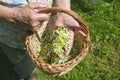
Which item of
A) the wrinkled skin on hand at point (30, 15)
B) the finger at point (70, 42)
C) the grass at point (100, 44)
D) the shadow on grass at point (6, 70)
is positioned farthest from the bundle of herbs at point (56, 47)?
the shadow on grass at point (6, 70)

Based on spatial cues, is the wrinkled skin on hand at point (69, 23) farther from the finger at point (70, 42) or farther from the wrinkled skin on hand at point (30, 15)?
the wrinkled skin on hand at point (30, 15)

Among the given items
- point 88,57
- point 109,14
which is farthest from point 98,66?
point 109,14

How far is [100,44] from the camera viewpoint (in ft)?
9.38

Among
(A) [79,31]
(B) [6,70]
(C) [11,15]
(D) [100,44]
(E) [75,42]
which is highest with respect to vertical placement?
(C) [11,15]

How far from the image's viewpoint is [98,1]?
309cm

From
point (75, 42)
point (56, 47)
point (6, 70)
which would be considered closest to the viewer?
point (56, 47)

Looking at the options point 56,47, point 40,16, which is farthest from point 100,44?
point 40,16

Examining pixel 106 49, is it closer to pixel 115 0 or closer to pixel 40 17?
pixel 115 0

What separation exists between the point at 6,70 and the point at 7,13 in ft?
3.90

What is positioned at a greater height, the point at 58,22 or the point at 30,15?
the point at 30,15

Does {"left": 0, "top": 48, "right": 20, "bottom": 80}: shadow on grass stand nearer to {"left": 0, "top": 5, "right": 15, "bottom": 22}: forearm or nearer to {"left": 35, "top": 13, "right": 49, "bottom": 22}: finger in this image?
{"left": 0, "top": 5, "right": 15, "bottom": 22}: forearm

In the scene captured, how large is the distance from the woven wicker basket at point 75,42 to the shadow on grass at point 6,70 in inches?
33.1

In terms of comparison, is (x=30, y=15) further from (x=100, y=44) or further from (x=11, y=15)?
(x=100, y=44)

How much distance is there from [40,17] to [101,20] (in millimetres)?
1396
